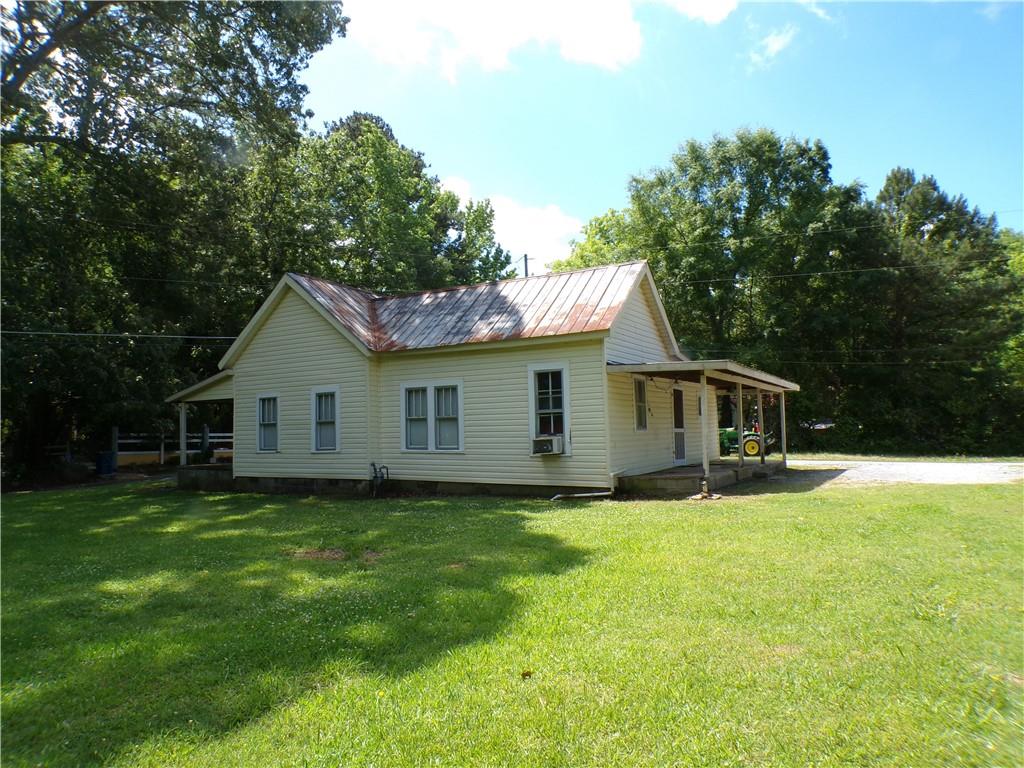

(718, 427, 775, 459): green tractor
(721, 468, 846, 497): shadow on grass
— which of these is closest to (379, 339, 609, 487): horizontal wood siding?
(721, 468, 846, 497): shadow on grass

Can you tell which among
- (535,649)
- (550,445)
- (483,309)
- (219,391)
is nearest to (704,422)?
(550,445)

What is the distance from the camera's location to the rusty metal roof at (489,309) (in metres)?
13.6

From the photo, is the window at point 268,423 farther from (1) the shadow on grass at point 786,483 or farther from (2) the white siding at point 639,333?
(1) the shadow on grass at point 786,483

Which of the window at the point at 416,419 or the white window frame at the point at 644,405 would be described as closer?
the white window frame at the point at 644,405

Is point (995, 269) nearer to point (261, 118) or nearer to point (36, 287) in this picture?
point (261, 118)

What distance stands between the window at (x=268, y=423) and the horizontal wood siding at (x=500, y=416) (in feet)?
11.6

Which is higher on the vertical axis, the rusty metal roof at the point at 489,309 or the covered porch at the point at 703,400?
the rusty metal roof at the point at 489,309

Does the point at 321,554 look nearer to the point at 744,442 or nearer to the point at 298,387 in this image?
the point at 298,387

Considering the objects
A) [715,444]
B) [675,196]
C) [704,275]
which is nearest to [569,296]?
[715,444]

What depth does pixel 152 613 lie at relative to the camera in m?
5.71

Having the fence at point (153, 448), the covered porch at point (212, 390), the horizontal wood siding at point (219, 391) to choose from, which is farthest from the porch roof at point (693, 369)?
the fence at point (153, 448)

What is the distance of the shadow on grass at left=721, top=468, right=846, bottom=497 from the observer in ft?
43.1

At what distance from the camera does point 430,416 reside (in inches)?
590

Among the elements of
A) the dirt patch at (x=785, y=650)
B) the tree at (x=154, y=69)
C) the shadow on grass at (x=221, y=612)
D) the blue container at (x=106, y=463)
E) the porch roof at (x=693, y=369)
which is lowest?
the shadow on grass at (x=221, y=612)
